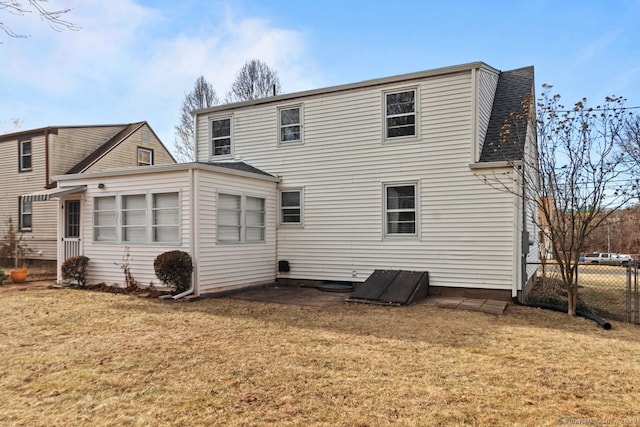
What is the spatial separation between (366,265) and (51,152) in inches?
572

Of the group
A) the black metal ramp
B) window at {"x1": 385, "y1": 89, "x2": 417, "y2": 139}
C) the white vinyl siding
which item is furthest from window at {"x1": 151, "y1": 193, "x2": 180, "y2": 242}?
window at {"x1": 385, "y1": 89, "x2": 417, "y2": 139}

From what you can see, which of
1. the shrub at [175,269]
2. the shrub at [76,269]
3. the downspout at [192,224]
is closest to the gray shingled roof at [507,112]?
the downspout at [192,224]

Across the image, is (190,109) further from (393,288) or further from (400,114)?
(393,288)

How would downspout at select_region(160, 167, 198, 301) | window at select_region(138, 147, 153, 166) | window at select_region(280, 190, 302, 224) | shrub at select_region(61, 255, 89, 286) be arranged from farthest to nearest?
1. window at select_region(138, 147, 153, 166)
2. window at select_region(280, 190, 302, 224)
3. shrub at select_region(61, 255, 89, 286)
4. downspout at select_region(160, 167, 198, 301)

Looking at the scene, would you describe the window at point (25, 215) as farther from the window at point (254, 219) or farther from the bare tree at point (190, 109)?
the window at point (254, 219)

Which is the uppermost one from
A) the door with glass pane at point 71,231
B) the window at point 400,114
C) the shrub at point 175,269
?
the window at point 400,114

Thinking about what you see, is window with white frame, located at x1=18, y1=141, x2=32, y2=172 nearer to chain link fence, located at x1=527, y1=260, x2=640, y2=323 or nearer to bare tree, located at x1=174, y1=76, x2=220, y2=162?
bare tree, located at x1=174, y1=76, x2=220, y2=162

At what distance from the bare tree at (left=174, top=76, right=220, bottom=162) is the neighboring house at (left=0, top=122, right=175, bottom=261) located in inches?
258

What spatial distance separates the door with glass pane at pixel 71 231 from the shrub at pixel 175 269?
142 inches

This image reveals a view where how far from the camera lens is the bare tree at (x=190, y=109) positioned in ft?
86.1

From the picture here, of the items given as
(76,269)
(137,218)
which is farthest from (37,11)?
(76,269)

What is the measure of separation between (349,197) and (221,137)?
4811 millimetres

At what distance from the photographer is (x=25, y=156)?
1789cm

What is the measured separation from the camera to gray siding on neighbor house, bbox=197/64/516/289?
936 cm
